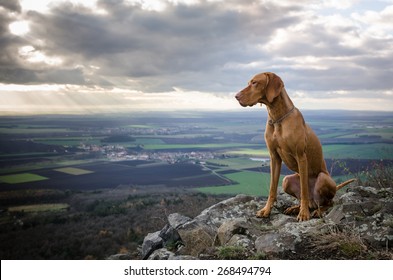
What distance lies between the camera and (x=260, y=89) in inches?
183

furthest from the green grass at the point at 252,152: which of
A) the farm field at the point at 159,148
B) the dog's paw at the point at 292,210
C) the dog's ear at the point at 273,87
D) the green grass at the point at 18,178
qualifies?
the dog's ear at the point at 273,87

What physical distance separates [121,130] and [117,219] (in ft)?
59.1

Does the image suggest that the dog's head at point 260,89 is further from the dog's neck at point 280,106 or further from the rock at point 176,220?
the rock at point 176,220

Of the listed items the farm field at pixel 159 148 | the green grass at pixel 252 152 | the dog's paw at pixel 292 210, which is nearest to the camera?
the dog's paw at pixel 292 210

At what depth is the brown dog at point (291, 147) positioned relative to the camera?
464 centimetres

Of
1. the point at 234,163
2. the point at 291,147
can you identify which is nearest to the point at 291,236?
the point at 291,147

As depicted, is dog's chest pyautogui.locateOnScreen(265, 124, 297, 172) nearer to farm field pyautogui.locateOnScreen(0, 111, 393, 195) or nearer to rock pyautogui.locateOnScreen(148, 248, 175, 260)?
rock pyautogui.locateOnScreen(148, 248, 175, 260)

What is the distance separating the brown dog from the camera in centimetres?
464

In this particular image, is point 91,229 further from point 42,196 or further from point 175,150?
point 175,150

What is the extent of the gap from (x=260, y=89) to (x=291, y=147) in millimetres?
927

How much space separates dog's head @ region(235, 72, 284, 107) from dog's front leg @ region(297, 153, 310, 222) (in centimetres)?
98

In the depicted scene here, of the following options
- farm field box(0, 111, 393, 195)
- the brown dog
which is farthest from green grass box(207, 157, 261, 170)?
the brown dog

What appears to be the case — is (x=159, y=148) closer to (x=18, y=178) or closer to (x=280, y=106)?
(x=18, y=178)

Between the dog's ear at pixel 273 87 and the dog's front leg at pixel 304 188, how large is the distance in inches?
37.9
